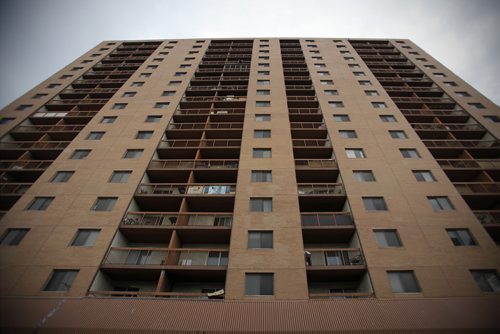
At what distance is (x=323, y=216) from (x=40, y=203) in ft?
71.2

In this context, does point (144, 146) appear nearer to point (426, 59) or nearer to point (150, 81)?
point (150, 81)

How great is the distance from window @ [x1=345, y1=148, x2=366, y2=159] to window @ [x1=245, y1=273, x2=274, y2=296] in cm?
1365

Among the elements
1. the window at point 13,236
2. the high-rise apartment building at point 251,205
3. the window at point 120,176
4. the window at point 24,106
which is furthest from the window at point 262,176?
the window at point 24,106

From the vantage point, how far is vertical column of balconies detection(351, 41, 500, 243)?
71.8ft

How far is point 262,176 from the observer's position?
22406 millimetres

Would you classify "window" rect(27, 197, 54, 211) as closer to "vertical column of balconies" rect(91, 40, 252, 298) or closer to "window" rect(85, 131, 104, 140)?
"vertical column of balconies" rect(91, 40, 252, 298)

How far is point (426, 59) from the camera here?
42.8 metres

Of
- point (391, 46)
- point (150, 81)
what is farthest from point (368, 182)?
point (391, 46)

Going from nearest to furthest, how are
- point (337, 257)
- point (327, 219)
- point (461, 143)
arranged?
point (337, 257)
point (327, 219)
point (461, 143)

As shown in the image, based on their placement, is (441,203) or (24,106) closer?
(441,203)

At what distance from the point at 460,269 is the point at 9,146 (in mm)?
40361

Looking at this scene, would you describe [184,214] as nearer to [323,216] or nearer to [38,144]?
[323,216]

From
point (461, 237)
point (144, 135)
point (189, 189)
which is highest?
point (144, 135)

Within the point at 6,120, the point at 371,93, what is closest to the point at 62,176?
the point at 6,120
